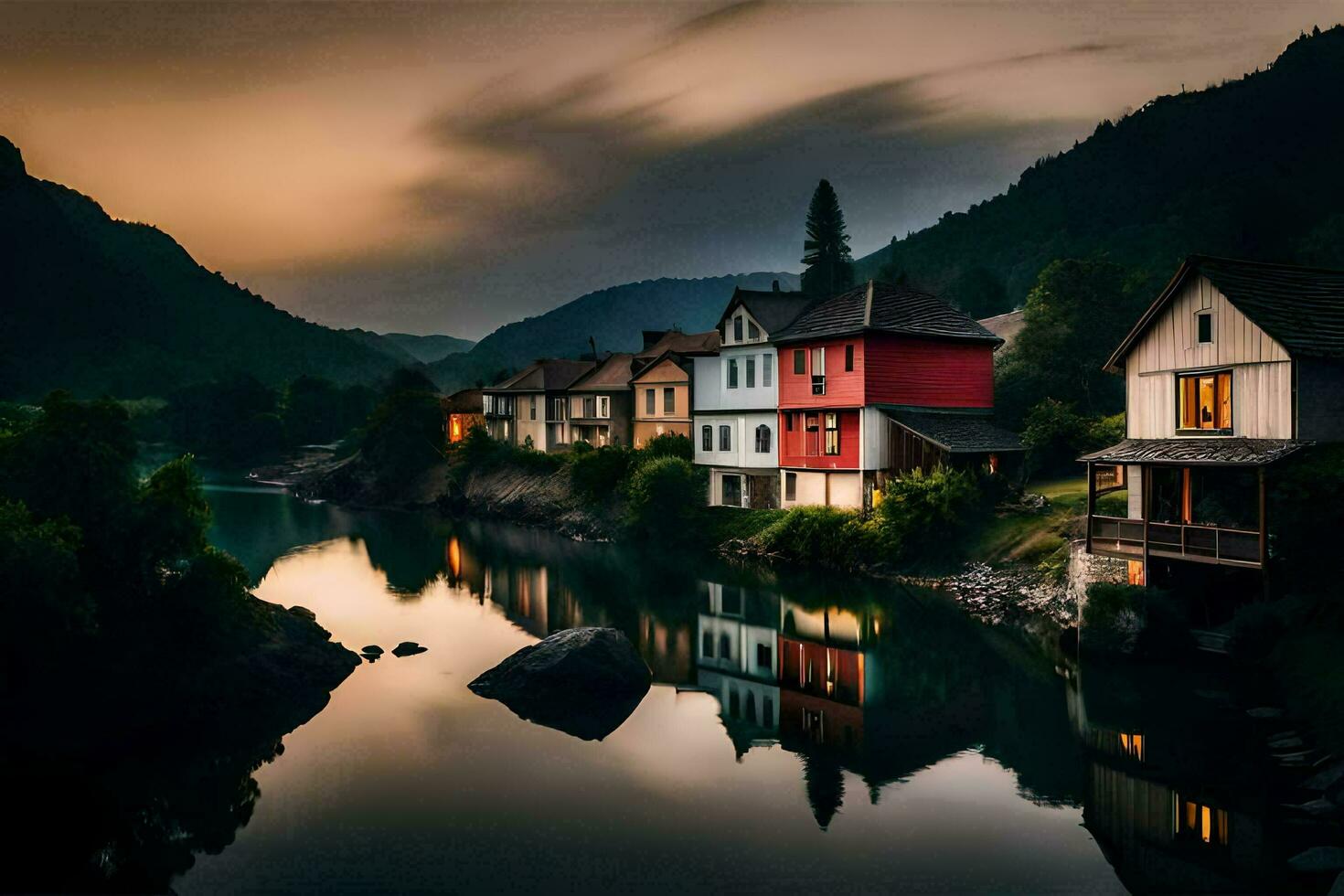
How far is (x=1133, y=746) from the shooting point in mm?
21922

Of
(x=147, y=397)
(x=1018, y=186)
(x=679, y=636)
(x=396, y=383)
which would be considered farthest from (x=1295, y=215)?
(x=147, y=397)

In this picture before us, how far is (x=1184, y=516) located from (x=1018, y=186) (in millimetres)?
159238

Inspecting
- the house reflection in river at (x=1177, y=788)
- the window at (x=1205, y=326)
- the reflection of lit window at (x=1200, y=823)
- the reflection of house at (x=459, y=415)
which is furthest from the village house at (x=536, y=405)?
the reflection of lit window at (x=1200, y=823)

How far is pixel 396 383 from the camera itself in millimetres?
127312

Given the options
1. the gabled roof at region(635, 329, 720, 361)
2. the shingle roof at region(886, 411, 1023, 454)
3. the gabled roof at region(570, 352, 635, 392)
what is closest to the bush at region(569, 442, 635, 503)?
the gabled roof at region(570, 352, 635, 392)

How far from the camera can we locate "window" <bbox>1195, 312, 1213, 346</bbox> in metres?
30.0

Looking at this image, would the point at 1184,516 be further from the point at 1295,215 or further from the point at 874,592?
the point at 1295,215

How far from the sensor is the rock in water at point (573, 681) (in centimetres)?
2598

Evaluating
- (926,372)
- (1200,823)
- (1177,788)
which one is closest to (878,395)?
(926,372)

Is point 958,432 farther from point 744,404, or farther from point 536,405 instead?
point 536,405

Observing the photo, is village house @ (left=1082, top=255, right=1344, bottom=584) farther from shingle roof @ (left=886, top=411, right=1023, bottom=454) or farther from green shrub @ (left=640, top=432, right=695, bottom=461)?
green shrub @ (left=640, top=432, right=695, bottom=461)

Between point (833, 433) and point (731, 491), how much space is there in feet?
33.4

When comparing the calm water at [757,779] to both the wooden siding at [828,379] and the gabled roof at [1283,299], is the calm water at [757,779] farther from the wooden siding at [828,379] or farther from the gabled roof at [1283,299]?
the wooden siding at [828,379]

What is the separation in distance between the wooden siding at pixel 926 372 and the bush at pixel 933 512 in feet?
22.1
